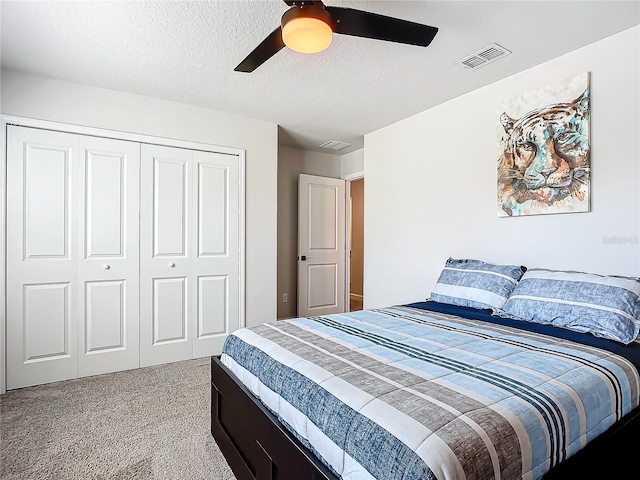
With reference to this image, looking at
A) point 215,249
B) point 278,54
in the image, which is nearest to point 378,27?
point 278,54

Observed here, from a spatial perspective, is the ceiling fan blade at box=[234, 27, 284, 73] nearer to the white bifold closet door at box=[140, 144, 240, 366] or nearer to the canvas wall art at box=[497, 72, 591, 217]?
the white bifold closet door at box=[140, 144, 240, 366]

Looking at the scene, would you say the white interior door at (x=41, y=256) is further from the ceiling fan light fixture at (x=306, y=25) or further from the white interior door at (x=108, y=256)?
the ceiling fan light fixture at (x=306, y=25)

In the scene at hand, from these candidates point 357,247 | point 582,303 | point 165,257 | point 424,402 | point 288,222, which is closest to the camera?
point 424,402

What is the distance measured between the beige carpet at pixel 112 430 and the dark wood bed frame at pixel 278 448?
23cm

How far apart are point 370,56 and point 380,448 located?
97.3 inches

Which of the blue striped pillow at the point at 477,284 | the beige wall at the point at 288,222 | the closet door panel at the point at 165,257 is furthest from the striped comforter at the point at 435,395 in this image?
the beige wall at the point at 288,222

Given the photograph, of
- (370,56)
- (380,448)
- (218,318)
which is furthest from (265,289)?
(380,448)

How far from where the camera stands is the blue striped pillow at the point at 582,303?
71.5 inches

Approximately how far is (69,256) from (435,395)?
3130mm

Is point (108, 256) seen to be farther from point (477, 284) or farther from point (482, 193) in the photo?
point (482, 193)

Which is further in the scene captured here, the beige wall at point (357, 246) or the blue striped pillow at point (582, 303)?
the beige wall at point (357, 246)

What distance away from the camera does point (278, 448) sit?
1.32 m

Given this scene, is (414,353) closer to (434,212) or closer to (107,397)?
(434,212)

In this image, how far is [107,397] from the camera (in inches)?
104
